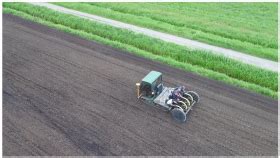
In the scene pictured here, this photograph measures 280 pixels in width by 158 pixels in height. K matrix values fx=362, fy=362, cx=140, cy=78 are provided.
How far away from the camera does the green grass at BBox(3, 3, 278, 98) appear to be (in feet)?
67.2

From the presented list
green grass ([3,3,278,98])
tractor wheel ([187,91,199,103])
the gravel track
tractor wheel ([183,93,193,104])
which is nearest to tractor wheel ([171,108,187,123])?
the gravel track

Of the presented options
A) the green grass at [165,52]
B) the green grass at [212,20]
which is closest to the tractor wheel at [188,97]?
→ the green grass at [165,52]

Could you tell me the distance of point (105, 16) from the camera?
101 ft

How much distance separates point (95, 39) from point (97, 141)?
38.0ft

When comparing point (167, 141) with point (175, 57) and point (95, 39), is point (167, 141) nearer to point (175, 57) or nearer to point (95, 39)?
point (175, 57)

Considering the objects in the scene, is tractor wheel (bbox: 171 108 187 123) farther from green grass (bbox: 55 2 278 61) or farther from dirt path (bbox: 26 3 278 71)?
green grass (bbox: 55 2 278 61)

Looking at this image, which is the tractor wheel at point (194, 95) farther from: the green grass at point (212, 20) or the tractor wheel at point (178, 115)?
the green grass at point (212, 20)

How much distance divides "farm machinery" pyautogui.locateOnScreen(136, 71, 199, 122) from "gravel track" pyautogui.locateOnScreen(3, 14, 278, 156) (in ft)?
1.24

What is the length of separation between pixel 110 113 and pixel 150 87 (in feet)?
7.44

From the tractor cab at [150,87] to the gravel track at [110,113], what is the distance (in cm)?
58

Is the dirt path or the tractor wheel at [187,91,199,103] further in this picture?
the dirt path

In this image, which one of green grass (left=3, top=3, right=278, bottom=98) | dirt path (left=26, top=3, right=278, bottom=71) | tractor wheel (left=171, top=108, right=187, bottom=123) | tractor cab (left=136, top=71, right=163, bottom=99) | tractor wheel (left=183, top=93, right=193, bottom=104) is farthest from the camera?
dirt path (left=26, top=3, right=278, bottom=71)

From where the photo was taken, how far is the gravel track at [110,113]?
1510cm

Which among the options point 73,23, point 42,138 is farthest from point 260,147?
point 73,23
